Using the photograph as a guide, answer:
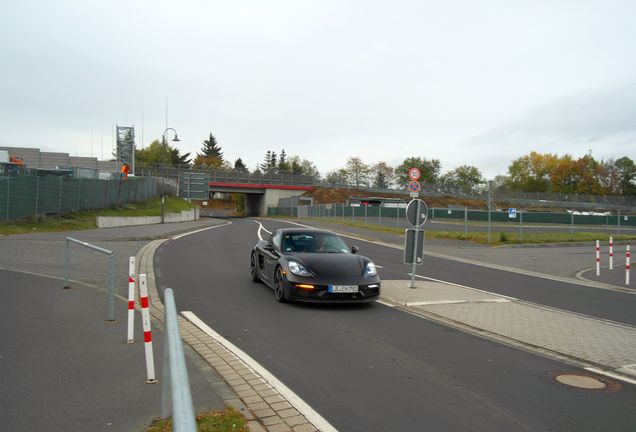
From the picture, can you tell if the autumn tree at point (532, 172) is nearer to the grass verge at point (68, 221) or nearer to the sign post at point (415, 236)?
the grass verge at point (68, 221)

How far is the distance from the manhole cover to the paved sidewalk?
20.6 inches

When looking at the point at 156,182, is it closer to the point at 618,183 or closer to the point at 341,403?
the point at 341,403

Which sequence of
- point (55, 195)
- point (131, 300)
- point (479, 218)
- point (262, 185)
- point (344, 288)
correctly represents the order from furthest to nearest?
point (262, 185), point (479, 218), point (55, 195), point (344, 288), point (131, 300)

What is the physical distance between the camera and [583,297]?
38.1 ft

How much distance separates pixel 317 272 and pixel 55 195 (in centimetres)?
2193

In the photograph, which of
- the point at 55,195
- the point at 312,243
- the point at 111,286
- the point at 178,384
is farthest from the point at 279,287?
the point at 55,195

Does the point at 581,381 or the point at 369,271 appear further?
the point at 369,271

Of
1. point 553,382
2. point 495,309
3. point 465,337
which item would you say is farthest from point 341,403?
point 495,309

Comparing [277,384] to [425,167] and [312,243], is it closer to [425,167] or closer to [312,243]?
[312,243]

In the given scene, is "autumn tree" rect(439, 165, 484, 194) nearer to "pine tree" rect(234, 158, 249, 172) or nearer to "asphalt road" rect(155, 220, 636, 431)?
"pine tree" rect(234, 158, 249, 172)

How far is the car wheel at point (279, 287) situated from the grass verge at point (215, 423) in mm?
4979

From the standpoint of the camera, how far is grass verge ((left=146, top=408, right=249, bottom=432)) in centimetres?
380

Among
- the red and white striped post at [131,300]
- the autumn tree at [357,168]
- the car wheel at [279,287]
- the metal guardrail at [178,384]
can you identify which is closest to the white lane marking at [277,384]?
the red and white striped post at [131,300]

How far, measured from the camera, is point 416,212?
1184 cm
